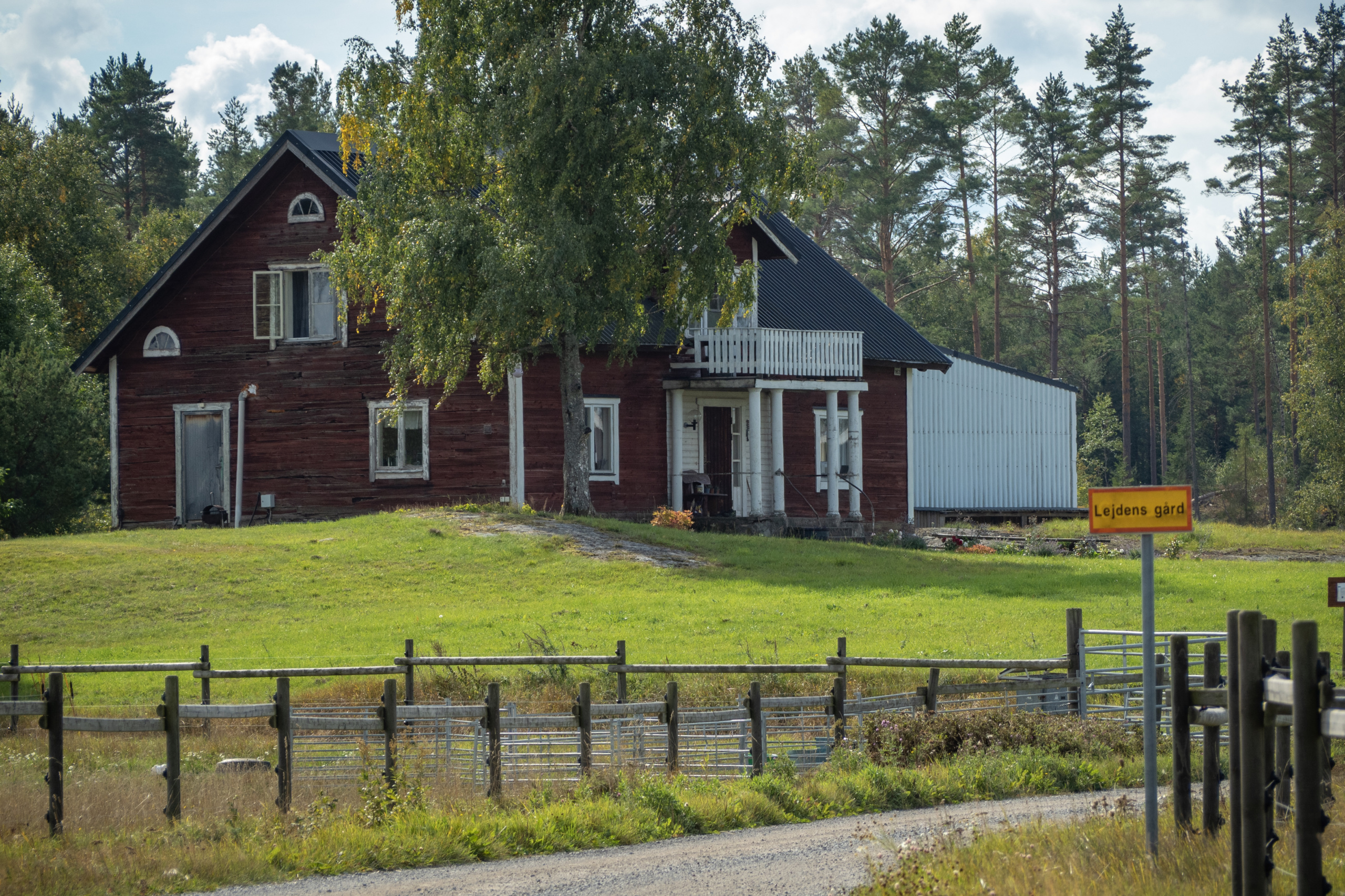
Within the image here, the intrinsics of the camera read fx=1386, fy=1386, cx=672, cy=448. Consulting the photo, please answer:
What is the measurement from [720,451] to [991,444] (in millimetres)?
10637

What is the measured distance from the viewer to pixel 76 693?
17859 mm

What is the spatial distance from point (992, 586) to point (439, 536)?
35.3 ft

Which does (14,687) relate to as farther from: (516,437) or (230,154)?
(230,154)

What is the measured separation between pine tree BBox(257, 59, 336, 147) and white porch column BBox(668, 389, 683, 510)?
158 ft

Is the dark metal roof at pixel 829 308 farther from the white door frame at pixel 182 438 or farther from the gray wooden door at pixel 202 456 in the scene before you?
the gray wooden door at pixel 202 456

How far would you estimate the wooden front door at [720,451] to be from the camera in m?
35.4

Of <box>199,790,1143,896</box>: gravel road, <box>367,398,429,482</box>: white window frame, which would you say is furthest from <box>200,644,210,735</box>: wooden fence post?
<box>367,398,429,482</box>: white window frame

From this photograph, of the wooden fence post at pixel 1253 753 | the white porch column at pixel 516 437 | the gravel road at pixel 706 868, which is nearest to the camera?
the wooden fence post at pixel 1253 753

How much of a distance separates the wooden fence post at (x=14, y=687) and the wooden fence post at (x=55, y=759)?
6642 mm

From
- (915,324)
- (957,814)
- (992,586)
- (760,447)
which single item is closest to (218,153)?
(915,324)

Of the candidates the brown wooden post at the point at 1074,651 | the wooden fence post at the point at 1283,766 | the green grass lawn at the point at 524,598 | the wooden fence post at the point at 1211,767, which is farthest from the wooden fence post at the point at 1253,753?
the green grass lawn at the point at 524,598

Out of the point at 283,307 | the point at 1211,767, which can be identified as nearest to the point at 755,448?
the point at 283,307

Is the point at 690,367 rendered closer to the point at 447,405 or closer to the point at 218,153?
the point at 447,405

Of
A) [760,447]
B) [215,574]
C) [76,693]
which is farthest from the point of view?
[760,447]
